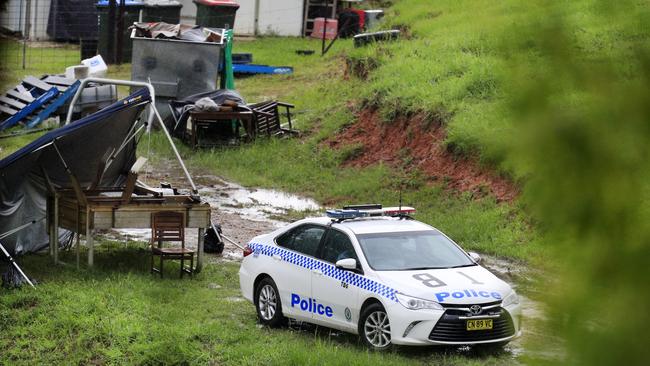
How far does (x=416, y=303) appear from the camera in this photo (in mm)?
11102

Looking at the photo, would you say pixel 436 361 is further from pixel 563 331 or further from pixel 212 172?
pixel 212 172

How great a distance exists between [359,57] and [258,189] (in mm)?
8140

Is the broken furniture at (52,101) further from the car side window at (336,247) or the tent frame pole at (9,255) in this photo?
the car side window at (336,247)

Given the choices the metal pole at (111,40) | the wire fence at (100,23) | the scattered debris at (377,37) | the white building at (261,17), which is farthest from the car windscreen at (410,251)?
the white building at (261,17)

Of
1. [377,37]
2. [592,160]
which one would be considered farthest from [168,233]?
[377,37]

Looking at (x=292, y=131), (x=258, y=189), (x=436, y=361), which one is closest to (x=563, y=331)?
(x=436, y=361)

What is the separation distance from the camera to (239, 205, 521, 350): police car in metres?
11.1

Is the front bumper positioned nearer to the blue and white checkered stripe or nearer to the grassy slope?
the blue and white checkered stripe

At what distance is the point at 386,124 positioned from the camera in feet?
82.3

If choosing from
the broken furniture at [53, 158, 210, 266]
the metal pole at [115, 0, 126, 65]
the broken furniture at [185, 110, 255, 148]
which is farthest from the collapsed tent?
the metal pole at [115, 0, 126, 65]

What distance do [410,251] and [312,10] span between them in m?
35.1

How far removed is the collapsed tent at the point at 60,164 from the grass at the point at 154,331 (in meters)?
1.44

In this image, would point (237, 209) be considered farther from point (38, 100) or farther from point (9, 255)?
point (38, 100)

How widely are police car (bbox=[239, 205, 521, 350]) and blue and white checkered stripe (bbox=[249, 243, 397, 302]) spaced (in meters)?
0.01
